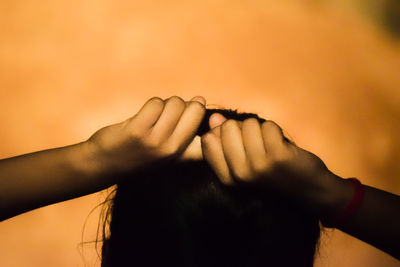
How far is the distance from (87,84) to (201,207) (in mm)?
960

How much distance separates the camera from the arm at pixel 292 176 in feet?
0.87

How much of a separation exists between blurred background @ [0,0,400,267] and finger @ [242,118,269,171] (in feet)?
2.93

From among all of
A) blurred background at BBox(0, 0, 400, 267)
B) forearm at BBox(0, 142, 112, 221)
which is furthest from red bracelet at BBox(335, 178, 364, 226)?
blurred background at BBox(0, 0, 400, 267)

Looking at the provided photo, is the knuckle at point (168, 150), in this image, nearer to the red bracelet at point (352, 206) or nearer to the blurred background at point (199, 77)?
the red bracelet at point (352, 206)

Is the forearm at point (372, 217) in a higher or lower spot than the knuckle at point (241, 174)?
lower

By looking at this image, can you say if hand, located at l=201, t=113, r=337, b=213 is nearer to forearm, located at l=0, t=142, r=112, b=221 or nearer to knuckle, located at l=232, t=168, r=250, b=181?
knuckle, located at l=232, t=168, r=250, b=181

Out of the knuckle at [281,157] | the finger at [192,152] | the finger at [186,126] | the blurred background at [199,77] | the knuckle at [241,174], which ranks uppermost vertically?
the blurred background at [199,77]

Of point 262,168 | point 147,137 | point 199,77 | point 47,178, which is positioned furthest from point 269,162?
point 199,77

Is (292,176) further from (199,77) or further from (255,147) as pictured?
(199,77)

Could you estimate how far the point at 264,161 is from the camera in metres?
0.26

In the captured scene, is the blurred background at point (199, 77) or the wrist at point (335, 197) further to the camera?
the blurred background at point (199, 77)

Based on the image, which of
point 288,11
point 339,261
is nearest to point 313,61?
point 288,11

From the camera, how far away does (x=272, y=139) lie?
10.4 inches

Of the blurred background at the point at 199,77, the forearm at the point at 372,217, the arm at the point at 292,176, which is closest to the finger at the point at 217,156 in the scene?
the arm at the point at 292,176
